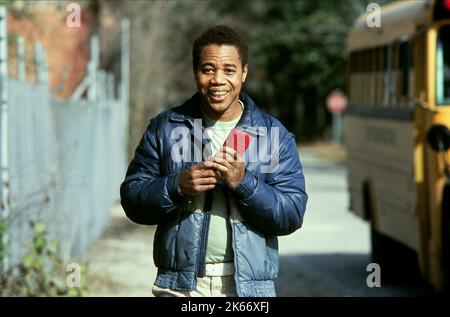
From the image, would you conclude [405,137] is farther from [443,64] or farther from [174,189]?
[174,189]

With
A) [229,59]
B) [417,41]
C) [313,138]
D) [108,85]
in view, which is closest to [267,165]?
[229,59]

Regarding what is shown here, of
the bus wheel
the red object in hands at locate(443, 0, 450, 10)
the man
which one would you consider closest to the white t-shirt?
the man

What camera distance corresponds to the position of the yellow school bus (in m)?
9.94

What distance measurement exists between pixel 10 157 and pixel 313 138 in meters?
55.5

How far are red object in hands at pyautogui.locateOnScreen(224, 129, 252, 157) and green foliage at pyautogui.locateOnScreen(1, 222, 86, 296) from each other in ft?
14.8

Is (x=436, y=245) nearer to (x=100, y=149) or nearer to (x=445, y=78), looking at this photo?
(x=445, y=78)

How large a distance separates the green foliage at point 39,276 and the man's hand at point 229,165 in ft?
15.3

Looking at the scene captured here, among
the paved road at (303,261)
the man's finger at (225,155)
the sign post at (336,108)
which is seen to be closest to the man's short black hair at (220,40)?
the man's finger at (225,155)

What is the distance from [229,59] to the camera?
15.5ft

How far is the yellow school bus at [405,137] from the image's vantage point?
32.6 ft

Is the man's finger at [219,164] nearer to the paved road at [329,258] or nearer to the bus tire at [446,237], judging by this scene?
the bus tire at [446,237]

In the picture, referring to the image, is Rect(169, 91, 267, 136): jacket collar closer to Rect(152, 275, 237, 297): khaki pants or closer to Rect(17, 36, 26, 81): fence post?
Rect(152, 275, 237, 297): khaki pants

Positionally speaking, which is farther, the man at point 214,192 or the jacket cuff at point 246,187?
the man at point 214,192

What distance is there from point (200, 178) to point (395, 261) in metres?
8.32
